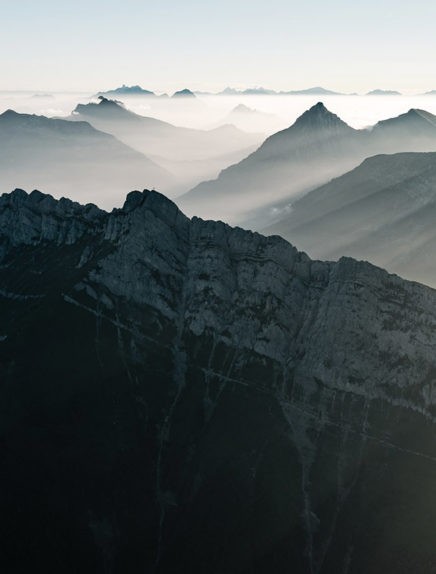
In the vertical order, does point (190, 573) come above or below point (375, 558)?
below

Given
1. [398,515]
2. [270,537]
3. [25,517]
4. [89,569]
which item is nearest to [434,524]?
[398,515]

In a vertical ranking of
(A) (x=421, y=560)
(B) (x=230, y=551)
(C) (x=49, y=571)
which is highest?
(A) (x=421, y=560)

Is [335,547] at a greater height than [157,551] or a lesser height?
greater

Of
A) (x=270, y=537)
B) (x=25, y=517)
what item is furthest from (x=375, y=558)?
(x=25, y=517)

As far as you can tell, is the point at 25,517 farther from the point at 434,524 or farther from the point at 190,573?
the point at 434,524

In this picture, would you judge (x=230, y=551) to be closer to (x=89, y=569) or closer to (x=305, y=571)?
(x=305, y=571)

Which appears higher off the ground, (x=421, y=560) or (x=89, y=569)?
(x=421, y=560)

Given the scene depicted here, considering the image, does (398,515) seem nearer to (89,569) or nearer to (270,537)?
(270,537)

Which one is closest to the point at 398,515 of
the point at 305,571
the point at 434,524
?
the point at 434,524
